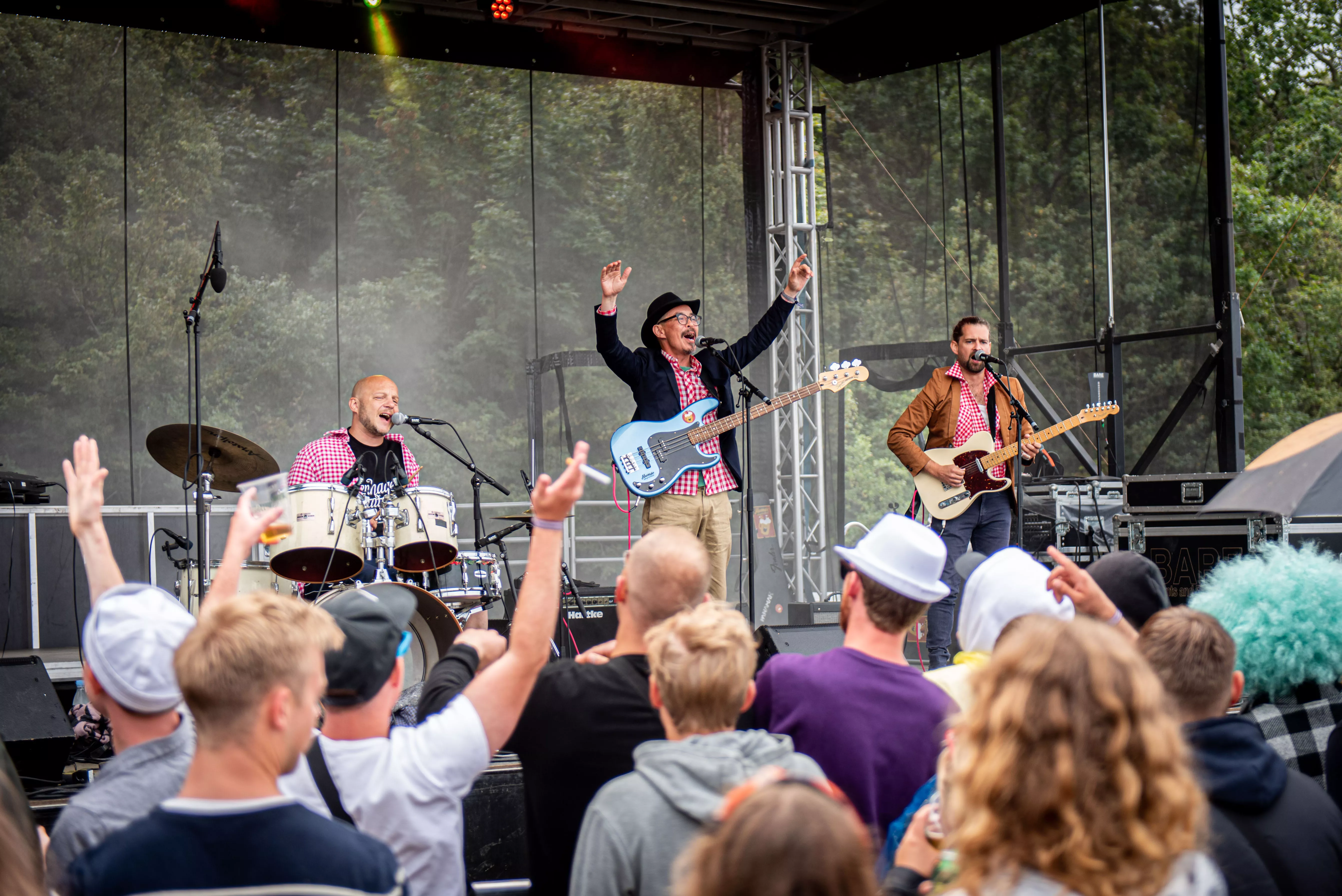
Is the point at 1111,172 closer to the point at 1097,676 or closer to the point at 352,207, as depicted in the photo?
the point at 352,207

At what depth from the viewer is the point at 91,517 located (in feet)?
7.48

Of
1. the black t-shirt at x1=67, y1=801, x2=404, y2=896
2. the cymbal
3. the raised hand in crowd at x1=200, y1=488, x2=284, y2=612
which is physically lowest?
the black t-shirt at x1=67, y1=801, x2=404, y2=896

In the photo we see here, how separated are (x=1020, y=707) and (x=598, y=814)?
71 cm

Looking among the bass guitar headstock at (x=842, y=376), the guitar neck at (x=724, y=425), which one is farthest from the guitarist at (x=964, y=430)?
the guitar neck at (x=724, y=425)

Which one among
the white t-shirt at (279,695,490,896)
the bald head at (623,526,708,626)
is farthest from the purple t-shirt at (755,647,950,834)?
the white t-shirt at (279,695,490,896)

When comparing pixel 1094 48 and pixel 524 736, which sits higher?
pixel 1094 48

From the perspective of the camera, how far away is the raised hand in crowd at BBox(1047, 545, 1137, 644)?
2436mm

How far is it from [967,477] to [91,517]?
4.72m

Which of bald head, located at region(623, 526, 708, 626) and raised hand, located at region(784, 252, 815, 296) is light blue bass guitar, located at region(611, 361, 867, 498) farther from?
bald head, located at region(623, 526, 708, 626)

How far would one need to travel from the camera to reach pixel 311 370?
932 cm

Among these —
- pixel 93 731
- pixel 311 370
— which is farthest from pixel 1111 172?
pixel 93 731

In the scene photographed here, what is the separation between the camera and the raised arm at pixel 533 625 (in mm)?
1958

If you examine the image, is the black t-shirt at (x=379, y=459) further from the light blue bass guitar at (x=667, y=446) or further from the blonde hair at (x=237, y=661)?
the blonde hair at (x=237, y=661)

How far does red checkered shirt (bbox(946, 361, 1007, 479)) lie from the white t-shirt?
15.6 feet
